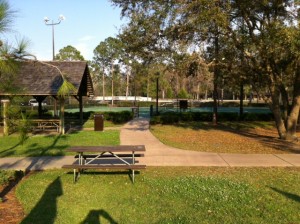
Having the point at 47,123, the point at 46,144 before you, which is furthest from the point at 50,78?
the point at 46,144

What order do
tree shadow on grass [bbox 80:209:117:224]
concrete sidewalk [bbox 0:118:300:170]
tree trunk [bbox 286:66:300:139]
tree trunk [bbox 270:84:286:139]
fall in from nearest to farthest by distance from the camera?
tree shadow on grass [bbox 80:209:117:224] → concrete sidewalk [bbox 0:118:300:170] → tree trunk [bbox 286:66:300:139] → tree trunk [bbox 270:84:286:139]

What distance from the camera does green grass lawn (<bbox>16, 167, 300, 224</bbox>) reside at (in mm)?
6270

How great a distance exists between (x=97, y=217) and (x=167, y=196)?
5.53ft

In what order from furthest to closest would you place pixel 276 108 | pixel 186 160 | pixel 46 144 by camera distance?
pixel 276 108, pixel 46 144, pixel 186 160

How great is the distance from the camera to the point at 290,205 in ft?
22.2

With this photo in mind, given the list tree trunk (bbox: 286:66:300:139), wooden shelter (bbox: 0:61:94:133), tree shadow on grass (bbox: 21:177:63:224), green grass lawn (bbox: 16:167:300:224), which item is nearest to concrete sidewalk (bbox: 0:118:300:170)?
green grass lawn (bbox: 16:167:300:224)

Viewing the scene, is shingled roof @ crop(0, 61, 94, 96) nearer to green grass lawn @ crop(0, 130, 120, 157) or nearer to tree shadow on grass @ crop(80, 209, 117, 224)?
green grass lawn @ crop(0, 130, 120, 157)

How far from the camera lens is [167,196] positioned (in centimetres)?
748

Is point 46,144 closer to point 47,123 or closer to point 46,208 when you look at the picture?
point 47,123

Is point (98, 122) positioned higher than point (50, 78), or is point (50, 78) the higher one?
point (50, 78)

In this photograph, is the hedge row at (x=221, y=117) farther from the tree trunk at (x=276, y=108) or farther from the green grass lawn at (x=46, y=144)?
the tree trunk at (x=276, y=108)

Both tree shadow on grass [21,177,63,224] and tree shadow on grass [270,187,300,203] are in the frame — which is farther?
tree shadow on grass [270,187,300,203]

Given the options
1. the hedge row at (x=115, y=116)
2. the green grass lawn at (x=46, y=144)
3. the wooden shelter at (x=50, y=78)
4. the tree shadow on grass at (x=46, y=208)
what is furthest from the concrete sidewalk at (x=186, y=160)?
the hedge row at (x=115, y=116)

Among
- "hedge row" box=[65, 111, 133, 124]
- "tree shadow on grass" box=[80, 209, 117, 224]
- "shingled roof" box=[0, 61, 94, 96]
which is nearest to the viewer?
"tree shadow on grass" box=[80, 209, 117, 224]
